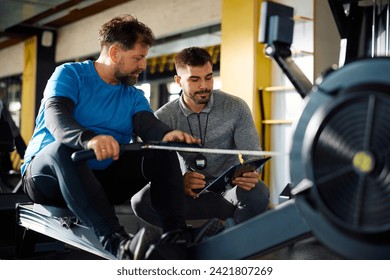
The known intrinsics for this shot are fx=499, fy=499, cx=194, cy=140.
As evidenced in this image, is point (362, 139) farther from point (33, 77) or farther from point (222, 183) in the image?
point (33, 77)

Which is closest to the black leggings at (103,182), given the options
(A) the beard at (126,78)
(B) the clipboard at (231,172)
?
(B) the clipboard at (231,172)

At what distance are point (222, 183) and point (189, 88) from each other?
1.63 ft

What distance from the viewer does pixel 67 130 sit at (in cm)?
128

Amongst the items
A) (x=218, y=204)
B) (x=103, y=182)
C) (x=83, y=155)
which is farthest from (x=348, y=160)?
(x=218, y=204)

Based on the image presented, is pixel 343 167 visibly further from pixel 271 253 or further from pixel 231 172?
pixel 271 253

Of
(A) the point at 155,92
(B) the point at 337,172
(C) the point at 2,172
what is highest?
(A) the point at 155,92

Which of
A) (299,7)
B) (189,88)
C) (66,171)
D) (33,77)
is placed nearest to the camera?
(66,171)

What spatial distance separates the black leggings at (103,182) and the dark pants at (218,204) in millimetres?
149

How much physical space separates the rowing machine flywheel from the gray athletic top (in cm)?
91

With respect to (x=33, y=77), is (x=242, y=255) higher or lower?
lower

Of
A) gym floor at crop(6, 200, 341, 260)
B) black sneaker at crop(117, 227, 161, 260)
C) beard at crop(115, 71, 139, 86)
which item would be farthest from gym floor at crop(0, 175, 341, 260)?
beard at crop(115, 71, 139, 86)

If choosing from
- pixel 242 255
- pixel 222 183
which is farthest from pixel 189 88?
pixel 242 255

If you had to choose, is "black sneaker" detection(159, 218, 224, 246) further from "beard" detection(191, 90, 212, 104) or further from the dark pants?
"beard" detection(191, 90, 212, 104)

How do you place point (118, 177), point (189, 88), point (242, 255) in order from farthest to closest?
point (189, 88)
point (118, 177)
point (242, 255)
